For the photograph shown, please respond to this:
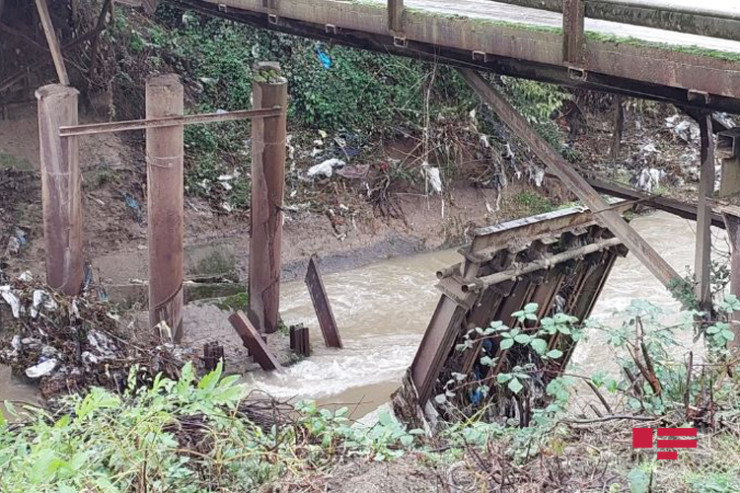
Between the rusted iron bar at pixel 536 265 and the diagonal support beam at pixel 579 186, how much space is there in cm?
40

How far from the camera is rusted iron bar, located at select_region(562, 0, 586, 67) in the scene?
5164 millimetres

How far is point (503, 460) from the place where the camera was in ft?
12.0

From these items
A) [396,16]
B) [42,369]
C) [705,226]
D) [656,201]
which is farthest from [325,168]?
[705,226]

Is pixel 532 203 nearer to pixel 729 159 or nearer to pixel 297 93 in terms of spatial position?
pixel 297 93

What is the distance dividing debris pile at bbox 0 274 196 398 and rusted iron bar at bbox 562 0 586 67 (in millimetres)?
3897

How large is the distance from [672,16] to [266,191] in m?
4.71

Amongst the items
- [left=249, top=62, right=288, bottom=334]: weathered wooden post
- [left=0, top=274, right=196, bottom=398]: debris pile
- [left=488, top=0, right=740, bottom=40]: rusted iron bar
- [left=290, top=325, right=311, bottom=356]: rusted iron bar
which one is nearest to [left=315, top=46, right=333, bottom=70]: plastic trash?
[left=249, top=62, right=288, bottom=334]: weathered wooden post

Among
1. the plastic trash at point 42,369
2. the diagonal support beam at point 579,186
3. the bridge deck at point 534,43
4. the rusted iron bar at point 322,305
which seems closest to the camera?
the bridge deck at point 534,43

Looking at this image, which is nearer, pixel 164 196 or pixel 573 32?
pixel 573 32

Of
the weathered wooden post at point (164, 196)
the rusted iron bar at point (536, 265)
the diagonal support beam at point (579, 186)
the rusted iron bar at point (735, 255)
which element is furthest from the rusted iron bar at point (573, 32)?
the weathered wooden post at point (164, 196)

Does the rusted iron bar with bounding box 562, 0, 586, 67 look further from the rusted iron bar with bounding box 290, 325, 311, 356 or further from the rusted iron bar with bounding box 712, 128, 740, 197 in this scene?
the rusted iron bar with bounding box 290, 325, 311, 356

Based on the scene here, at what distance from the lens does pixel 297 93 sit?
46.1 ft

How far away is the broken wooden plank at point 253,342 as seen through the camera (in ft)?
26.6

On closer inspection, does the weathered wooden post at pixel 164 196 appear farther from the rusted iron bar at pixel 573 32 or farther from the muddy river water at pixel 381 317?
the rusted iron bar at pixel 573 32
